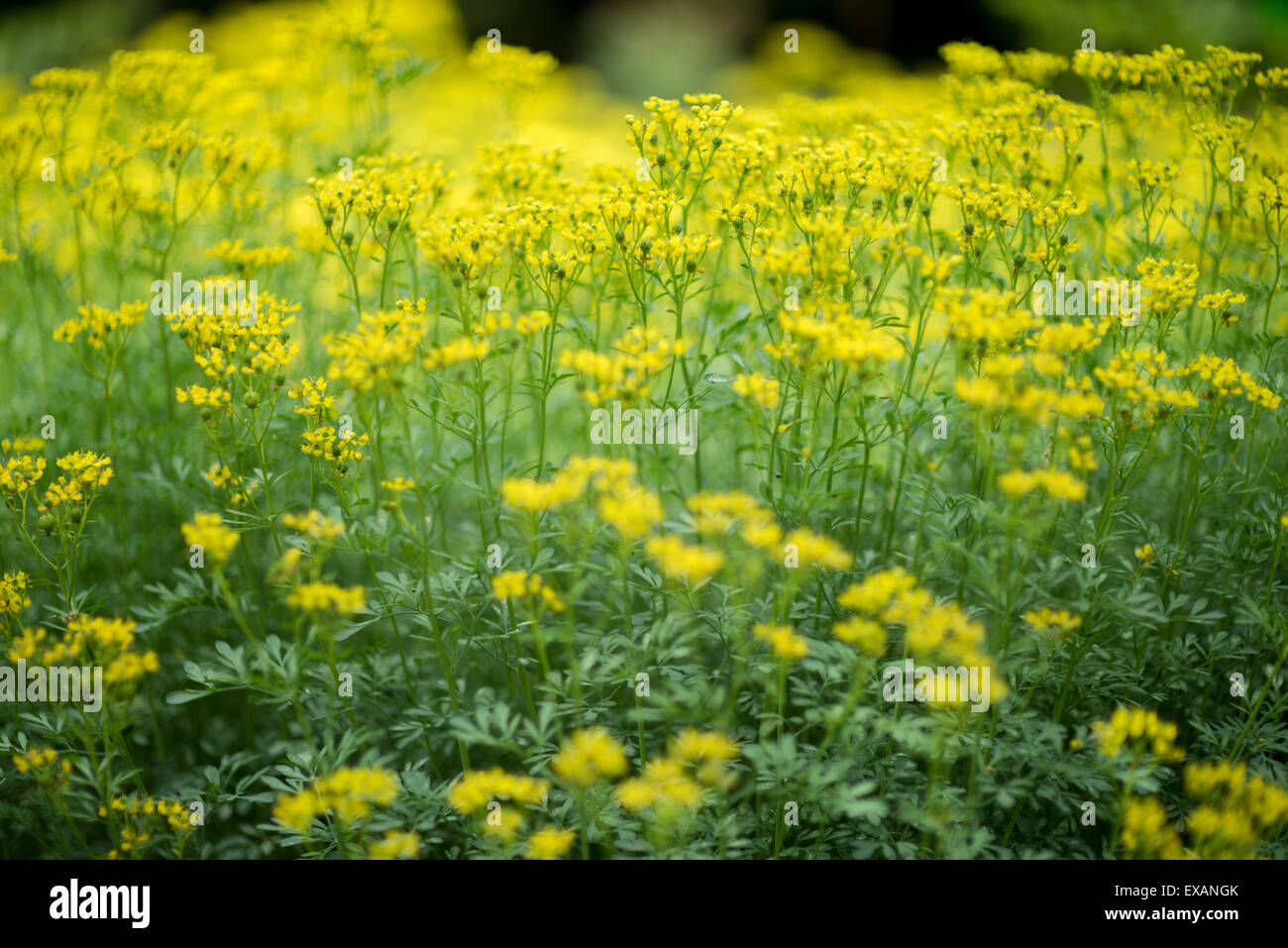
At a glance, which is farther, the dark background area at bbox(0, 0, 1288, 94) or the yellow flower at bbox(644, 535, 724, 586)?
the dark background area at bbox(0, 0, 1288, 94)

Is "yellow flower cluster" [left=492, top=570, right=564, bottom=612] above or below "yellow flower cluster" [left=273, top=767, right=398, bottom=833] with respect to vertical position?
above

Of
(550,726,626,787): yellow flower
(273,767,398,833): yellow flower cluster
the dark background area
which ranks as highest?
the dark background area

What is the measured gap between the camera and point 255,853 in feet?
11.7

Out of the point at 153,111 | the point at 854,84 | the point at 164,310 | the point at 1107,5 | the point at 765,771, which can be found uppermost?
the point at 1107,5

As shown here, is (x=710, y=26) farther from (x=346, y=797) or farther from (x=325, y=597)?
(x=346, y=797)

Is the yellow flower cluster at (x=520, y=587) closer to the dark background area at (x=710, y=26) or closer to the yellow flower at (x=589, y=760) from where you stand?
the yellow flower at (x=589, y=760)

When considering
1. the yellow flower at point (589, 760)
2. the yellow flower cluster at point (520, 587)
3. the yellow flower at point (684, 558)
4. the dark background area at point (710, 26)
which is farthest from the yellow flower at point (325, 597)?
the dark background area at point (710, 26)

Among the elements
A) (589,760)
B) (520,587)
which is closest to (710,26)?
(520,587)

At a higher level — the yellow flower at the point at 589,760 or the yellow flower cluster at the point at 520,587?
the yellow flower cluster at the point at 520,587

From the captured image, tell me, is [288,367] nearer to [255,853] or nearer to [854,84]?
[255,853]

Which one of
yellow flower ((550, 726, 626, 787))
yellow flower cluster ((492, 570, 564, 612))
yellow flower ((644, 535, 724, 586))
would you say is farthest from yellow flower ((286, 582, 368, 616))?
yellow flower ((644, 535, 724, 586))

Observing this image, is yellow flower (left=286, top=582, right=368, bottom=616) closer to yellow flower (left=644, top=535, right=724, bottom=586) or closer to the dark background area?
yellow flower (left=644, top=535, right=724, bottom=586)
